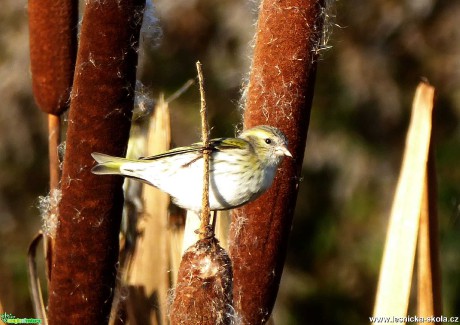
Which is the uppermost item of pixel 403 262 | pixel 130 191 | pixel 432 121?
pixel 432 121

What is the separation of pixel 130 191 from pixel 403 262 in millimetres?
1019

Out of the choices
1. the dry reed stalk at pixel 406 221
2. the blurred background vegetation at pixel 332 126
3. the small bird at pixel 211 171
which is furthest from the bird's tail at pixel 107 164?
the blurred background vegetation at pixel 332 126

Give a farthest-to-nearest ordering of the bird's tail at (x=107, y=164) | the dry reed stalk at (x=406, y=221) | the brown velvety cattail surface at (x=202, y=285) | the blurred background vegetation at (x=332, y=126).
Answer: the blurred background vegetation at (x=332, y=126), the dry reed stalk at (x=406, y=221), the bird's tail at (x=107, y=164), the brown velvety cattail surface at (x=202, y=285)

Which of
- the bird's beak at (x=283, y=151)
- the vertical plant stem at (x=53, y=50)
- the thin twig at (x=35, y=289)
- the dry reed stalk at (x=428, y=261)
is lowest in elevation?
the thin twig at (x=35, y=289)

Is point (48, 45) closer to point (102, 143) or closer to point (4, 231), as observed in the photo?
point (102, 143)

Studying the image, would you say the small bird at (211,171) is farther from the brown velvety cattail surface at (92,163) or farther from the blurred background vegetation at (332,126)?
the blurred background vegetation at (332,126)

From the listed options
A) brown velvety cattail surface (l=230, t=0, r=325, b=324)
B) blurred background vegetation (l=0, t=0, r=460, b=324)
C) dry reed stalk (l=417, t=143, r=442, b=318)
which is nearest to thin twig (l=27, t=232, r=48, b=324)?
brown velvety cattail surface (l=230, t=0, r=325, b=324)

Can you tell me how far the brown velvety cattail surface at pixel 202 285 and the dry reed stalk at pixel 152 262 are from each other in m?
0.78

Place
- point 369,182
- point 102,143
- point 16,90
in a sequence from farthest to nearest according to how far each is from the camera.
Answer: point 369,182 < point 16,90 < point 102,143

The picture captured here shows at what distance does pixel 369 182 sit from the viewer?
5289 mm

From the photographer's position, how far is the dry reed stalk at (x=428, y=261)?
2.03 metres

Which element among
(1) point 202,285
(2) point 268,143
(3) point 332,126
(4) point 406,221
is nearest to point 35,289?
(2) point 268,143

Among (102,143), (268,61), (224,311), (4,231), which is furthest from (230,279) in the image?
(4,231)

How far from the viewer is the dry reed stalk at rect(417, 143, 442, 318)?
2025 mm
